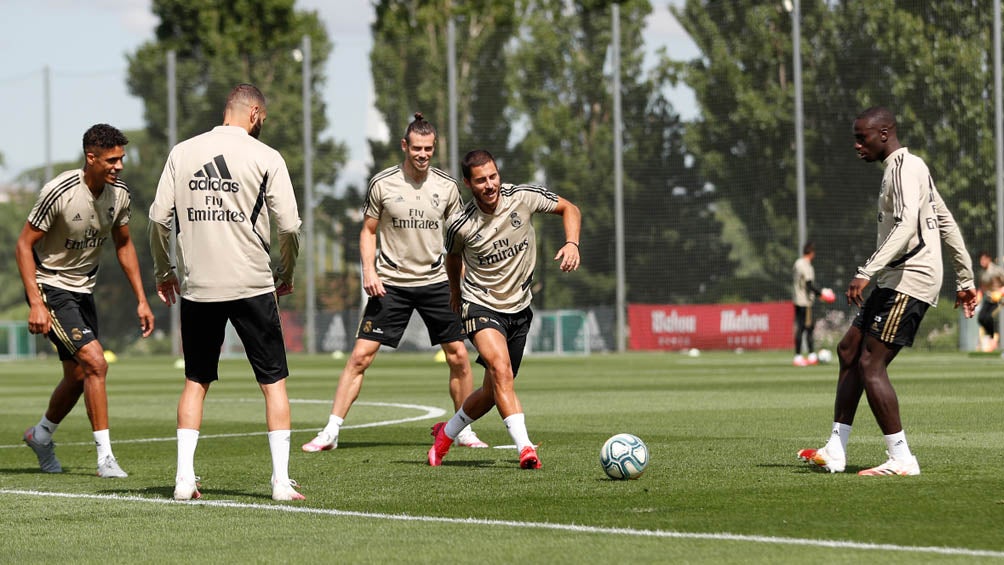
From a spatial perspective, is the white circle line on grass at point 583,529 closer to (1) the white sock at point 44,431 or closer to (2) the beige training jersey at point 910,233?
(1) the white sock at point 44,431

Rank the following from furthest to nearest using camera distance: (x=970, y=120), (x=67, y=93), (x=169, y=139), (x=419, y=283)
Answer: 1. (x=67, y=93)
2. (x=169, y=139)
3. (x=970, y=120)
4. (x=419, y=283)

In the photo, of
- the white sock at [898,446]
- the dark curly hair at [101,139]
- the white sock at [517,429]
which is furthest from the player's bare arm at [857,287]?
the dark curly hair at [101,139]

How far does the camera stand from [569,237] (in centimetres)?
1005

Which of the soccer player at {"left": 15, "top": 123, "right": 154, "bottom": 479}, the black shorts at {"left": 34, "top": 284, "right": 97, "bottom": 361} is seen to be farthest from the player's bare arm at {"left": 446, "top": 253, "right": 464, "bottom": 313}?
the black shorts at {"left": 34, "top": 284, "right": 97, "bottom": 361}

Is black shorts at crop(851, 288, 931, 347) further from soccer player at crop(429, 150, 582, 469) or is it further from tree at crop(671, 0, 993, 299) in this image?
tree at crop(671, 0, 993, 299)

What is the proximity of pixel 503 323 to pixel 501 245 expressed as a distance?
49 cm

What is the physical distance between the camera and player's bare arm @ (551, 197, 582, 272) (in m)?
9.64

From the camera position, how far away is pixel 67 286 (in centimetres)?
1034

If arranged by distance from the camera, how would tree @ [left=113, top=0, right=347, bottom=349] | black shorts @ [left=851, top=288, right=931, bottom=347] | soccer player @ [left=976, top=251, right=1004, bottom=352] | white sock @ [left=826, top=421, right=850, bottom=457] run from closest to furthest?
black shorts @ [left=851, top=288, right=931, bottom=347]
white sock @ [left=826, top=421, right=850, bottom=457]
soccer player @ [left=976, top=251, right=1004, bottom=352]
tree @ [left=113, top=0, right=347, bottom=349]

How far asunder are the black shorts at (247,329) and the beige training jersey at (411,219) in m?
3.39

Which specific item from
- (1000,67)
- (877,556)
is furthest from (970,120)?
(877,556)

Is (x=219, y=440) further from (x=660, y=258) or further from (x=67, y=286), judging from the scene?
(x=660, y=258)

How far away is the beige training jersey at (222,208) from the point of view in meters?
8.27

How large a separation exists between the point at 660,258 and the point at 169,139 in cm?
1565
